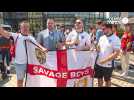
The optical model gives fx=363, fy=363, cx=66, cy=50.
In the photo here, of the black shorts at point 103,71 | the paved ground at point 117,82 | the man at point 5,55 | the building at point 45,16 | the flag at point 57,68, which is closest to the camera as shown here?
the building at point 45,16

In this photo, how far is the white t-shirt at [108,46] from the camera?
15.8 feet

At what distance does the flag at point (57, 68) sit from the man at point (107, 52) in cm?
20

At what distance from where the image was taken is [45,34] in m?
5.62

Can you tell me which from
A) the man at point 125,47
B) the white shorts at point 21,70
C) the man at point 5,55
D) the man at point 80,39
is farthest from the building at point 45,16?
the white shorts at point 21,70

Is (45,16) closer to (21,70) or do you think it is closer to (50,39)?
(50,39)

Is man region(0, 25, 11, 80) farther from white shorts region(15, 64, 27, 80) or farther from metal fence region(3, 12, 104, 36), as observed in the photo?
white shorts region(15, 64, 27, 80)

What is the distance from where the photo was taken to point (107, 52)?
4.86 meters

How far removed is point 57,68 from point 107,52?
74 centimetres

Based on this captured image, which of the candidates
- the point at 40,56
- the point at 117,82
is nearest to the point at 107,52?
the point at 40,56

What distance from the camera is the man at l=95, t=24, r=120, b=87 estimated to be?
15.7 ft

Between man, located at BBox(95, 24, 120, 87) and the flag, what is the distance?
20cm

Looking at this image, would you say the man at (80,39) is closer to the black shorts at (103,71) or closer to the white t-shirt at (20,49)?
the black shorts at (103,71)
